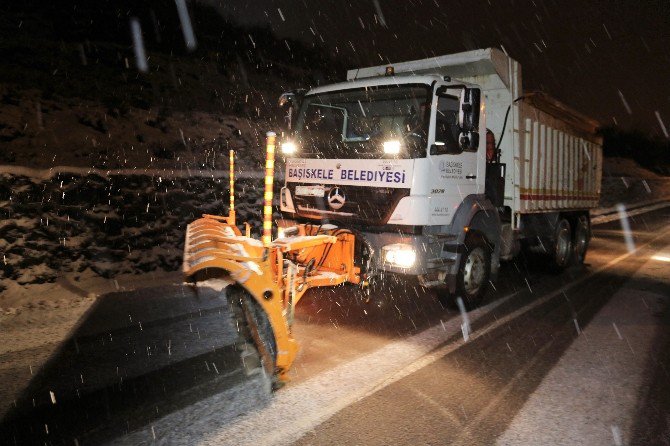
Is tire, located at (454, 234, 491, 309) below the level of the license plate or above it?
below

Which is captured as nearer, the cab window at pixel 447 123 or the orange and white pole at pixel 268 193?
the orange and white pole at pixel 268 193

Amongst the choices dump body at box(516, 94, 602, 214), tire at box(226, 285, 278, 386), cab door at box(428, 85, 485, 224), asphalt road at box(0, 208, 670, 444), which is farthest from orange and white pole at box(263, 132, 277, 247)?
dump body at box(516, 94, 602, 214)

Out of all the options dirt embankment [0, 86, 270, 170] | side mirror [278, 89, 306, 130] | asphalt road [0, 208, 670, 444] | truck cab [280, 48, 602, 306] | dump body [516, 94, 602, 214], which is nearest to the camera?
asphalt road [0, 208, 670, 444]

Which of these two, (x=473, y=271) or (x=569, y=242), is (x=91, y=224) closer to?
(x=473, y=271)

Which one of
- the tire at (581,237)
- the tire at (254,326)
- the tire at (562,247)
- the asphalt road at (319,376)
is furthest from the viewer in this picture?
the tire at (581,237)

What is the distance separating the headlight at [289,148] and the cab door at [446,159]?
6.14ft

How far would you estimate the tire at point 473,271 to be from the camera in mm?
5785

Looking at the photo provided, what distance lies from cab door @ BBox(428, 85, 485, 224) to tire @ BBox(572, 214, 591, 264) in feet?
16.9

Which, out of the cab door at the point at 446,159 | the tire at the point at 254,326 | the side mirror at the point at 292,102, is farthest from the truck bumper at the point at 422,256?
the side mirror at the point at 292,102

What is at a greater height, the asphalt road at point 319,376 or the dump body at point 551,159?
the dump body at point 551,159

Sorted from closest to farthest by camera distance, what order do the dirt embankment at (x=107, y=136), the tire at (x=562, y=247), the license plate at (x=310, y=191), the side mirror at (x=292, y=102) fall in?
the license plate at (x=310, y=191) → the side mirror at (x=292, y=102) → the tire at (x=562, y=247) → the dirt embankment at (x=107, y=136)

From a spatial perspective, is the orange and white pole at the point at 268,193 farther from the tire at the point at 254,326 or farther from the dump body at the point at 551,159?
the dump body at the point at 551,159

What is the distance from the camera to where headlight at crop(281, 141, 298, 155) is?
619 cm

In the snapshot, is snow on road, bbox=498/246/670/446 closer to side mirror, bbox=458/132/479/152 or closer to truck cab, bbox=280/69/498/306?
truck cab, bbox=280/69/498/306
